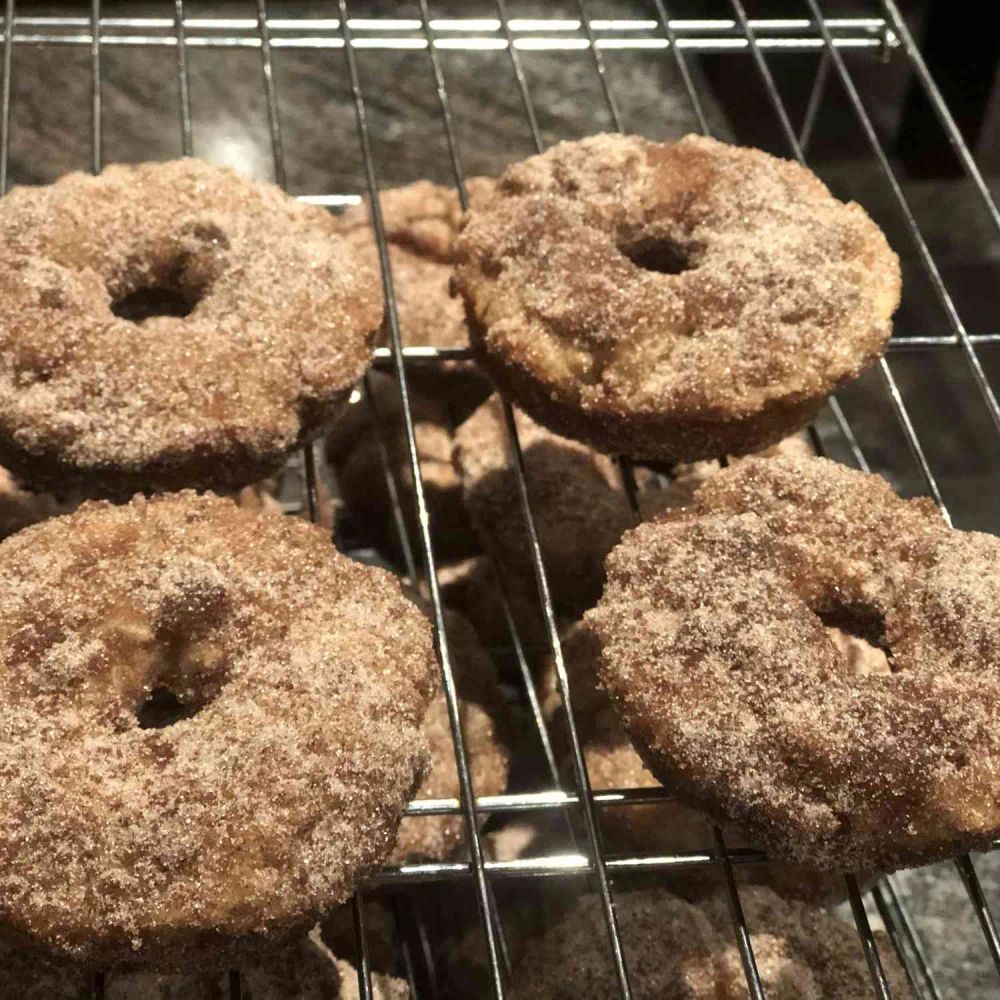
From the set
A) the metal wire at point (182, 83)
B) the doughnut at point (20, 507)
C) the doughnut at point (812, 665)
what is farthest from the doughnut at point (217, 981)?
the metal wire at point (182, 83)

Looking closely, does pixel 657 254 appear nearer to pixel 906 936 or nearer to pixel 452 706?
pixel 452 706

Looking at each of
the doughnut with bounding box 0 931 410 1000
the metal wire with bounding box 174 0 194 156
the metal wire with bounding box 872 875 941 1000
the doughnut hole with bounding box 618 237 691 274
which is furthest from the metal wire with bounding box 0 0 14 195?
the metal wire with bounding box 872 875 941 1000

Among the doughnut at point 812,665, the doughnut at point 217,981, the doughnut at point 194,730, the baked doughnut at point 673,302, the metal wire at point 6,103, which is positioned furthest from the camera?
the metal wire at point 6,103

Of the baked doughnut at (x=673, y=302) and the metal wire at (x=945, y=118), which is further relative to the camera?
the metal wire at (x=945, y=118)

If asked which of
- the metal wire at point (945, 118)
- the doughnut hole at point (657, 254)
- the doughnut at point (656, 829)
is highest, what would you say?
the metal wire at point (945, 118)

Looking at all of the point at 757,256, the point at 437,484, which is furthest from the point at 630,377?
the point at 437,484

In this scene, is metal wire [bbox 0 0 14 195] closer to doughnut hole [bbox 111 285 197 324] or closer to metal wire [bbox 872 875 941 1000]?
doughnut hole [bbox 111 285 197 324]

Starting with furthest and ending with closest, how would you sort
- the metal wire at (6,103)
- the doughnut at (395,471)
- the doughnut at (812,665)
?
the doughnut at (395,471) < the metal wire at (6,103) < the doughnut at (812,665)

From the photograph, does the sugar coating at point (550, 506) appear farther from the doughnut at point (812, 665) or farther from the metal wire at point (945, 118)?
Answer: the metal wire at point (945, 118)
